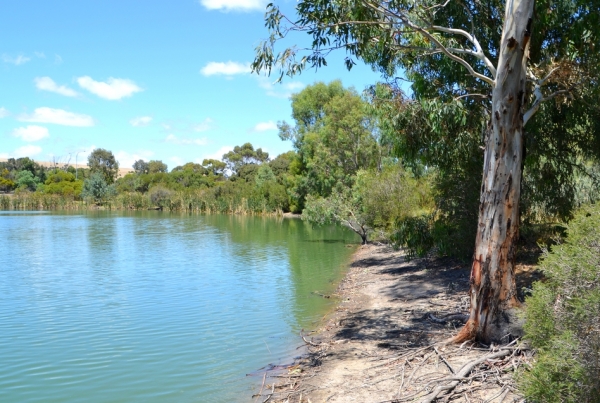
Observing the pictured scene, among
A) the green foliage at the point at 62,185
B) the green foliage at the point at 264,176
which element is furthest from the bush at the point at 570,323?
the green foliage at the point at 62,185

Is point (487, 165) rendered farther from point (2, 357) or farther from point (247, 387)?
point (2, 357)

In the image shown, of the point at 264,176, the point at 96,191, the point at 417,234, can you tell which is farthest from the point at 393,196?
the point at 96,191

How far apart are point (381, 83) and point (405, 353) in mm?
6220

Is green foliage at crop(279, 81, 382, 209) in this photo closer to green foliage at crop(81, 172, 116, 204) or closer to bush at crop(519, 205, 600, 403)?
bush at crop(519, 205, 600, 403)

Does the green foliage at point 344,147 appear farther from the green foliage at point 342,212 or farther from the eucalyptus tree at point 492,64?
the eucalyptus tree at point 492,64

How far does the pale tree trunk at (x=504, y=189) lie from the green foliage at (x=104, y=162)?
9817cm

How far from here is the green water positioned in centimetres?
808

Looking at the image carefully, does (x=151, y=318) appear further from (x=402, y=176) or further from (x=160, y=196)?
(x=160, y=196)

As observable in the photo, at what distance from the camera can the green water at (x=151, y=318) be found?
808 centimetres

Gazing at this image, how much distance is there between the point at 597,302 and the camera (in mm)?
3994

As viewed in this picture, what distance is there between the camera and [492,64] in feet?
29.4

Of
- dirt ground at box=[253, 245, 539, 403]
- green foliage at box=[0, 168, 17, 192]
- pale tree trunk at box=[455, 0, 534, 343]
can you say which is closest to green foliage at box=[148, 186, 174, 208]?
green foliage at box=[0, 168, 17, 192]

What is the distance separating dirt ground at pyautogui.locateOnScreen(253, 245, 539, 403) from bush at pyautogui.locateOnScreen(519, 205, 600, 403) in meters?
0.92

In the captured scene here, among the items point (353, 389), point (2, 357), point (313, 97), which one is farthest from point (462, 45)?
point (313, 97)
